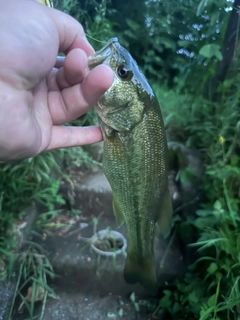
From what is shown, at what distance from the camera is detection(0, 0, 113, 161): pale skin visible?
3.34 ft

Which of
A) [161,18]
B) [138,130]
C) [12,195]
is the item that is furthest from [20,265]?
[161,18]

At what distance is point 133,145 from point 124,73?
234mm

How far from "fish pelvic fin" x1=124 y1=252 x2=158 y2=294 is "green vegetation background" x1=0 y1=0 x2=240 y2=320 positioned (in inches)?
11.0

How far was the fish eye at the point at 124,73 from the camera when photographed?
1.18m

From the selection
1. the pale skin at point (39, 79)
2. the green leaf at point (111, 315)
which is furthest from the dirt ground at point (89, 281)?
the pale skin at point (39, 79)

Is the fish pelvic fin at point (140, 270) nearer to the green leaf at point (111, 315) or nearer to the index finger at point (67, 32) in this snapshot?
the green leaf at point (111, 315)

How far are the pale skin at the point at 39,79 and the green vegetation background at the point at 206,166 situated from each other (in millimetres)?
854

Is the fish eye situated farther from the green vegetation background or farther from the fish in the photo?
the green vegetation background

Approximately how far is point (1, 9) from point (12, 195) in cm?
125

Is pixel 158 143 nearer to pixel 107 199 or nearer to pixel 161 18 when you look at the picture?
pixel 107 199

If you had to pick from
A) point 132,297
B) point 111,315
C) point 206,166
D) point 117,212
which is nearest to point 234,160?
point 206,166

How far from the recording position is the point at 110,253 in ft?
7.46

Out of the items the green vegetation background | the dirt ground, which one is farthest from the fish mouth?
the dirt ground

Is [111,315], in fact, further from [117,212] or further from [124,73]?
[124,73]
